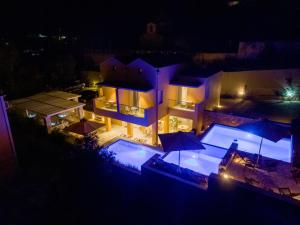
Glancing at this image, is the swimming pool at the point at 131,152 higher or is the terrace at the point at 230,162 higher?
the terrace at the point at 230,162

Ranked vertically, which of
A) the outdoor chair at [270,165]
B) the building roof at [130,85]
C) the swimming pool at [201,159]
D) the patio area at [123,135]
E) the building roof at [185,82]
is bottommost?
the patio area at [123,135]

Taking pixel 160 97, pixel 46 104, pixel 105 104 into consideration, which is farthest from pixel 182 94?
pixel 46 104

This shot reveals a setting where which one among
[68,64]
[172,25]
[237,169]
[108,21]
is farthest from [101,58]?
[237,169]

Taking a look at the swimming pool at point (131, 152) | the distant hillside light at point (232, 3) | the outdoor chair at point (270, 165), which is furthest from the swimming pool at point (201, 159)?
the distant hillside light at point (232, 3)

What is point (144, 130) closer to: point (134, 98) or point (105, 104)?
point (134, 98)

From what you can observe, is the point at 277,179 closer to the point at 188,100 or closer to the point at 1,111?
the point at 188,100

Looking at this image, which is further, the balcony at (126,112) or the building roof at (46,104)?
the balcony at (126,112)

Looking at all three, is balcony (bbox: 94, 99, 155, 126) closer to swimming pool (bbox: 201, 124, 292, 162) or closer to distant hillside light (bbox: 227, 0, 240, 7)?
swimming pool (bbox: 201, 124, 292, 162)

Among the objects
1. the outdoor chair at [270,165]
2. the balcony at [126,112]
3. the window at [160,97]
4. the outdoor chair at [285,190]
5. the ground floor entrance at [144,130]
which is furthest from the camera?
the ground floor entrance at [144,130]

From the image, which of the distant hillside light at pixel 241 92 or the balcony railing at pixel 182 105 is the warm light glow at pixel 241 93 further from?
the balcony railing at pixel 182 105
